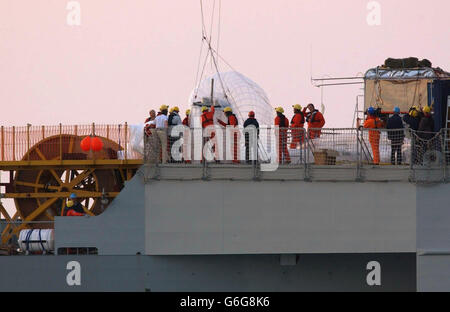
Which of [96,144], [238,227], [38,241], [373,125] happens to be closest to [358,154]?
[373,125]

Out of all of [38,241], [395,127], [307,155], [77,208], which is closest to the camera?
[307,155]

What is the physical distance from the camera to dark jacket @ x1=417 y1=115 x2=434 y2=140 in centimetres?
3166

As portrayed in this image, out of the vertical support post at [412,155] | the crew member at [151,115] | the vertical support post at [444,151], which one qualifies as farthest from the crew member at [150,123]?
the vertical support post at [444,151]

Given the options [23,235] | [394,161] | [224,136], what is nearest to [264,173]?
[224,136]

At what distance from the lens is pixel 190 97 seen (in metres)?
35.4

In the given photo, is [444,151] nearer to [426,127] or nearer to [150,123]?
[426,127]

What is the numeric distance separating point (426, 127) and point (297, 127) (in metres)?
3.17

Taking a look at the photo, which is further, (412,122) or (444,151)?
(412,122)

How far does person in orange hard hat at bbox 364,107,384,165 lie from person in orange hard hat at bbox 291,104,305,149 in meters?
1.63

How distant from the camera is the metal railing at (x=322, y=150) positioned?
30.9m

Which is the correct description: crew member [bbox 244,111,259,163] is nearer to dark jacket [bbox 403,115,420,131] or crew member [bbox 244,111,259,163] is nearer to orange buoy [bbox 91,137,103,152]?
dark jacket [bbox 403,115,420,131]

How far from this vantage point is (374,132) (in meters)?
31.8

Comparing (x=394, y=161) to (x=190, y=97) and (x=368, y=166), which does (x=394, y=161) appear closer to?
(x=368, y=166)

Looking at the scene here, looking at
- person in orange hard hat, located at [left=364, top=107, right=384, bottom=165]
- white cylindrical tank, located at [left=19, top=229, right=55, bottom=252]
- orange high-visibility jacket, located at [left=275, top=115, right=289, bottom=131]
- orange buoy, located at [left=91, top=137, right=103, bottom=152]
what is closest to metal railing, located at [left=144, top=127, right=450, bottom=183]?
person in orange hard hat, located at [left=364, top=107, right=384, bottom=165]
